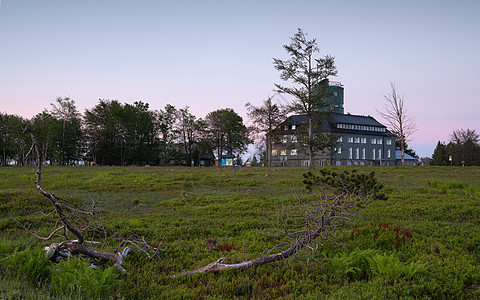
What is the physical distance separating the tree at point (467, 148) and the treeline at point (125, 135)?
1989 inches

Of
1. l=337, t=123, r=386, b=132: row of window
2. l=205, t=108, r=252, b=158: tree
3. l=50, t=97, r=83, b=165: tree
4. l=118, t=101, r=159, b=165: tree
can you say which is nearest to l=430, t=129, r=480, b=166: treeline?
l=337, t=123, r=386, b=132: row of window

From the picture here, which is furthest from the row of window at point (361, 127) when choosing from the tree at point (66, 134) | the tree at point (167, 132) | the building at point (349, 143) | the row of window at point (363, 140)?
the tree at point (66, 134)

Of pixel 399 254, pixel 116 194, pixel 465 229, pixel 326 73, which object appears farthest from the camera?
pixel 326 73

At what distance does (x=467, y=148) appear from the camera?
234ft

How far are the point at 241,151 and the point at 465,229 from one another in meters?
72.7

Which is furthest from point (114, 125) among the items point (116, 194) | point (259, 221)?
point (259, 221)

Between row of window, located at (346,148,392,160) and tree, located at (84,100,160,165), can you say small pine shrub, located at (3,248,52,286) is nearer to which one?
tree, located at (84,100,160,165)

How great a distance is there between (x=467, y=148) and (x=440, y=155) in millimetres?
25892

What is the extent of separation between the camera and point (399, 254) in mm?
7363

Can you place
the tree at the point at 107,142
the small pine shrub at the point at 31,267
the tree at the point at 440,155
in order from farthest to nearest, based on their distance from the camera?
the tree at the point at 440,155 < the tree at the point at 107,142 < the small pine shrub at the point at 31,267

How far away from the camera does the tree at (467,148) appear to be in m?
69.8

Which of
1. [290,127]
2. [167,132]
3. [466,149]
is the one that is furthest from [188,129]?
[466,149]

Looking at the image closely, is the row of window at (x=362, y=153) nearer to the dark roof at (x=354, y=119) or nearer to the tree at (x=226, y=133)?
the dark roof at (x=354, y=119)

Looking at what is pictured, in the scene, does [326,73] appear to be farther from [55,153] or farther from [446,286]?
[55,153]
